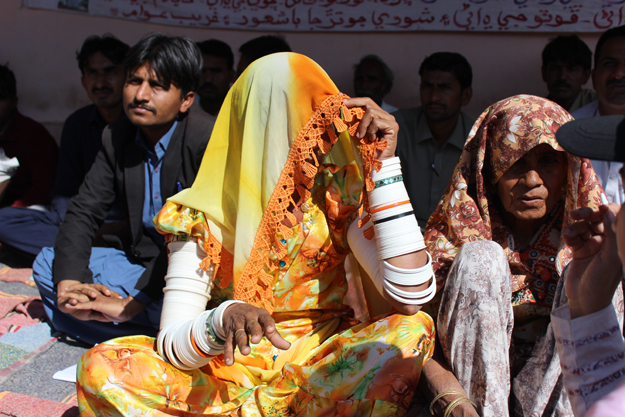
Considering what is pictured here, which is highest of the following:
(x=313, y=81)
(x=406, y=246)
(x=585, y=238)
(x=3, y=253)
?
(x=313, y=81)

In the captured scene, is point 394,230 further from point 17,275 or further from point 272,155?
point 17,275

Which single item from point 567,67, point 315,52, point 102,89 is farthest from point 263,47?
point 567,67

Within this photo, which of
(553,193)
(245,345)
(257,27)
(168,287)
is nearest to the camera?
(245,345)

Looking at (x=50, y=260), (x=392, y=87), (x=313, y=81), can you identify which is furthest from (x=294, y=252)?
(x=392, y=87)

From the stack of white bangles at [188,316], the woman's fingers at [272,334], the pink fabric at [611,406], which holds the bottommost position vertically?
the stack of white bangles at [188,316]

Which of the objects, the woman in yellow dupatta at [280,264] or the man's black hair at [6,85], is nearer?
the woman in yellow dupatta at [280,264]

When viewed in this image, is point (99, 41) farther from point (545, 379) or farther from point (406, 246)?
point (545, 379)

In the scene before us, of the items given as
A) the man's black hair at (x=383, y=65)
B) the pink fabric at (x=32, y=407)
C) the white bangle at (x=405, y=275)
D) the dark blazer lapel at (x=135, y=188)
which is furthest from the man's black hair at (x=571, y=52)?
the pink fabric at (x=32, y=407)

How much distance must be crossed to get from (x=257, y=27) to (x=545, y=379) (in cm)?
414

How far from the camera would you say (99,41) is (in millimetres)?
3818

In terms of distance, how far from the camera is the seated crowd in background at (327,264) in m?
1.63

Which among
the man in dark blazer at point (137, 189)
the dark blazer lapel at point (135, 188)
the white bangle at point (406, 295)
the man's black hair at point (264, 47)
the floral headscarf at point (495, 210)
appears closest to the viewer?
the white bangle at point (406, 295)

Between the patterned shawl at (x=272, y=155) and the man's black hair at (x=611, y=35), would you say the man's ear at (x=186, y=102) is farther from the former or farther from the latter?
the man's black hair at (x=611, y=35)

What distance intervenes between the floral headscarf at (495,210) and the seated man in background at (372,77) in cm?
249
